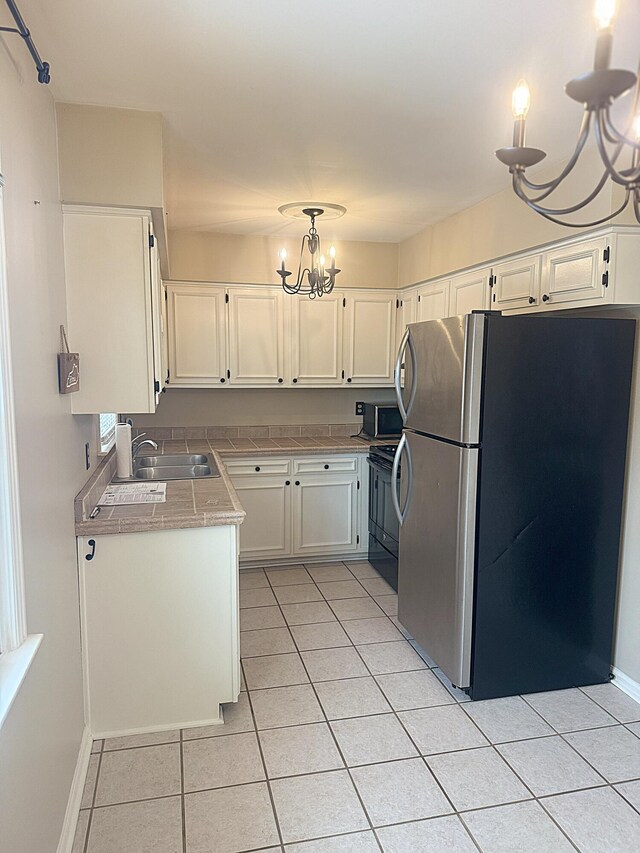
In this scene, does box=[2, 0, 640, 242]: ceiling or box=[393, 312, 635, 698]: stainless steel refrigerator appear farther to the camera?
box=[393, 312, 635, 698]: stainless steel refrigerator

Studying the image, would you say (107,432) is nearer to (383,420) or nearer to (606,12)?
(383,420)

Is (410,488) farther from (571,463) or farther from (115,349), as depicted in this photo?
(115,349)

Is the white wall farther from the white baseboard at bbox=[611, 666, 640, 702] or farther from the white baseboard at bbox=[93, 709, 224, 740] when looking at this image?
the white baseboard at bbox=[611, 666, 640, 702]

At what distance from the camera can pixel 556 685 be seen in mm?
2678

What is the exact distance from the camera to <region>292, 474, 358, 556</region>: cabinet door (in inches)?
166

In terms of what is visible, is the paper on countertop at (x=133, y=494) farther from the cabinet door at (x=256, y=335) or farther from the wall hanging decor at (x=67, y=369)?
the cabinet door at (x=256, y=335)

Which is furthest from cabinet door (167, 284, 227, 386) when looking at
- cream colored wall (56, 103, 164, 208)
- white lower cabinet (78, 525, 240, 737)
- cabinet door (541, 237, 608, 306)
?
cabinet door (541, 237, 608, 306)

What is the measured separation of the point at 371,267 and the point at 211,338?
55.8 inches

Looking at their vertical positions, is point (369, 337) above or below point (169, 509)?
above

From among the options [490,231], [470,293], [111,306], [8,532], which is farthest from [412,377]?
[8,532]

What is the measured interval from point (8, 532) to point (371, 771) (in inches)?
62.6

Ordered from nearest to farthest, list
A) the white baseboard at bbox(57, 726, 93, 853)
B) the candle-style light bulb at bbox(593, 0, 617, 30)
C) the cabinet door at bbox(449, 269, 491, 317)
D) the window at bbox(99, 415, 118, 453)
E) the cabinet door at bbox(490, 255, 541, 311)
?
the candle-style light bulb at bbox(593, 0, 617, 30)
the white baseboard at bbox(57, 726, 93, 853)
the cabinet door at bbox(490, 255, 541, 311)
the cabinet door at bbox(449, 269, 491, 317)
the window at bbox(99, 415, 118, 453)

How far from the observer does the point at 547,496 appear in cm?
256

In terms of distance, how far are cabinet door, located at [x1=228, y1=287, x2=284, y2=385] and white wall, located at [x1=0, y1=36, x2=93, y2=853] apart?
7.04 feet
